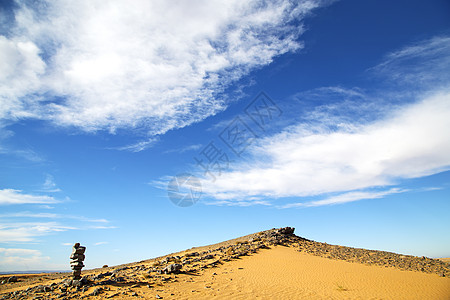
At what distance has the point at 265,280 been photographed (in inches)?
737

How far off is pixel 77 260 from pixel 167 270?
6.62 metres

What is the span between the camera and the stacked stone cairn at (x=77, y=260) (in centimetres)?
1716

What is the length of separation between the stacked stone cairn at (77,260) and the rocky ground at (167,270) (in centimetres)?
61

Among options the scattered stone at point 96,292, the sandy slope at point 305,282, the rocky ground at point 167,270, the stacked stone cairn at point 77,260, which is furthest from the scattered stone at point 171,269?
the stacked stone cairn at point 77,260

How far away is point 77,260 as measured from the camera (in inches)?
686

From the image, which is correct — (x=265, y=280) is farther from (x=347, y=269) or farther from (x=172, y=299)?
(x=347, y=269)

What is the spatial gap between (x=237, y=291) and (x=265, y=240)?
55.0 feet

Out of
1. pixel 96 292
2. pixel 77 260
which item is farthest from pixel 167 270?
pixel 77 260

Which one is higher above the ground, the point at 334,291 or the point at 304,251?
the point at 304,251

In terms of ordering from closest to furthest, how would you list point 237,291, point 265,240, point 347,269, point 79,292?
1. point 79,292
2. point 237,291
3. point 347,269
4. point 265,240

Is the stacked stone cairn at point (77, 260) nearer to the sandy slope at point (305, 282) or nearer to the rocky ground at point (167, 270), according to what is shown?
the rocky ground at point (167, 270)

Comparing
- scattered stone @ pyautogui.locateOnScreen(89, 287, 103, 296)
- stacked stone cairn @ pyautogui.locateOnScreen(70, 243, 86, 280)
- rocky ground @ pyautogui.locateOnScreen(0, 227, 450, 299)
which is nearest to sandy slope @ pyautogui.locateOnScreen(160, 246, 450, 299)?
rocky ground @ pyautogui.locateOnScreen(0, 227, 450, 299)

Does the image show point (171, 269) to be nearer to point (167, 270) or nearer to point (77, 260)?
point (167, 270)

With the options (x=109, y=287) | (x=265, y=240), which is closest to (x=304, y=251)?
(x=265, y=240)
